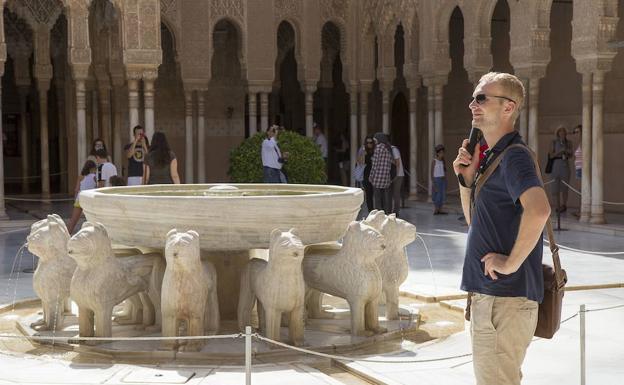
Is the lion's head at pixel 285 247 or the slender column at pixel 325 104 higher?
the slender column at pixel 325 104

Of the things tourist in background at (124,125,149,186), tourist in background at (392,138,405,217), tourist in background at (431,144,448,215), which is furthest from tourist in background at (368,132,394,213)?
tourist in background at (124,125,149,186)

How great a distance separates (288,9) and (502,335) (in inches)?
697

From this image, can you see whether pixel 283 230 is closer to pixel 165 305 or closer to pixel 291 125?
pixel 165 305

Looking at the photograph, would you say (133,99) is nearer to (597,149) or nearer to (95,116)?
(95,116)

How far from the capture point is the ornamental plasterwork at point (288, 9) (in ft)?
65.7

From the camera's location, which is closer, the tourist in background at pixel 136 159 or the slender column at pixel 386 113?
the tourist in background at pixel 136 159

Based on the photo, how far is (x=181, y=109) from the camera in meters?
22.4

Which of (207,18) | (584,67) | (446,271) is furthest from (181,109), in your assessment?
(446,271)

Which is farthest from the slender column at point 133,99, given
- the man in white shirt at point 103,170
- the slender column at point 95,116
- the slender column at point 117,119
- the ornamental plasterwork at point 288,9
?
the man in white shirt at point 103,170

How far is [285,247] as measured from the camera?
5.74 metres

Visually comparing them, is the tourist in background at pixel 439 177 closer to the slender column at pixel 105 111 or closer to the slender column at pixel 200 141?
the slender column at pixel 200 141

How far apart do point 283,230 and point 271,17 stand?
1402cm

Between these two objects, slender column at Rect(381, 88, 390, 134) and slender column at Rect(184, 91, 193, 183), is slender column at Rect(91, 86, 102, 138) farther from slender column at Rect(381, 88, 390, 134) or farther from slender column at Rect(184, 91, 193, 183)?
slender column at Rect(381, 88, 390, 134)

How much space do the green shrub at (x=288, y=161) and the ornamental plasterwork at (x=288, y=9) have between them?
16.0 ft
